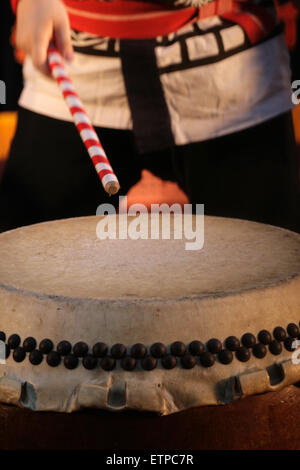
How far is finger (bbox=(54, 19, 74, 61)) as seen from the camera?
1.21 meters

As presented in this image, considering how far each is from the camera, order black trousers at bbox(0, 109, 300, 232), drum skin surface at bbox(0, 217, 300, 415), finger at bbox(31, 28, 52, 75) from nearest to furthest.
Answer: drum skin surface at bbox(0, 217, 300, 415), finger at bbox(31, 28, 52, 75), black trousers at bbox(0, 109, 300, 232)

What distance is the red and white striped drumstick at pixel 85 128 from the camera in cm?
90

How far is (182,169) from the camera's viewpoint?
4.42 ft

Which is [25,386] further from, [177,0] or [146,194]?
[177,0]

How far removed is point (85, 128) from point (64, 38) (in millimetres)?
292
